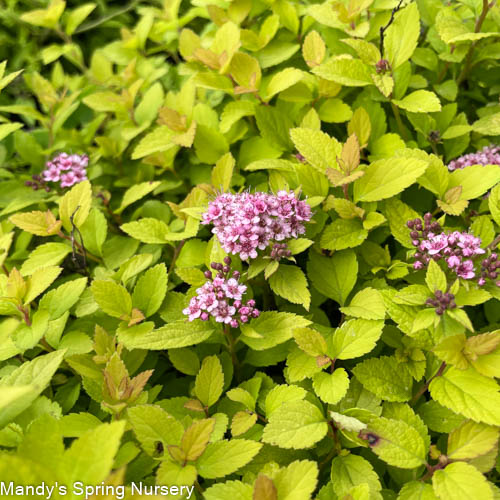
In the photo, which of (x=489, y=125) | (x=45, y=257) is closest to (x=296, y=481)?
(x=45, y=257)

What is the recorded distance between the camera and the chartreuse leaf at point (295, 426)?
1066mm

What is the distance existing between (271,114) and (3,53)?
2.47 metres

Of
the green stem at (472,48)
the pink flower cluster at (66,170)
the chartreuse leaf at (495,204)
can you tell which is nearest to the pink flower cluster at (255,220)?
the chartreuse leaf at (495,204)

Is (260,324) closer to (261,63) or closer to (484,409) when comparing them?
(484,409)

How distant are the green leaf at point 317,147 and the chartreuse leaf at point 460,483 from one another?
0.82 m

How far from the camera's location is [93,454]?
0.82 metres

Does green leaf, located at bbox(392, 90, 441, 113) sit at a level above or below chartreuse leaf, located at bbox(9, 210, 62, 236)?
above

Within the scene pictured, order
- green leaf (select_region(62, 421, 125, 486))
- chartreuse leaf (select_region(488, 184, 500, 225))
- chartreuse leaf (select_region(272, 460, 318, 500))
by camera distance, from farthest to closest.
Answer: chartreuse leaf (select_region(488, 184, 500, 225)) → chartreuse leaf (select_region(272, 460, 318, 500)) → green leaf (select_region(62, 421, 125, 486))

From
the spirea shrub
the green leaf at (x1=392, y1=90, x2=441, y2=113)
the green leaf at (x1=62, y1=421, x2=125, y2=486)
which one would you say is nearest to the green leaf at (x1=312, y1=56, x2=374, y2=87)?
the spirea shrub

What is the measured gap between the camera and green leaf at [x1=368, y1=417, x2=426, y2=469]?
103 cm

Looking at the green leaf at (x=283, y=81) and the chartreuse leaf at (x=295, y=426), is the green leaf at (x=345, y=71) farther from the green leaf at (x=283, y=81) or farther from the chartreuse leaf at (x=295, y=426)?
the chartreuse leaf at (x=295, y=426)

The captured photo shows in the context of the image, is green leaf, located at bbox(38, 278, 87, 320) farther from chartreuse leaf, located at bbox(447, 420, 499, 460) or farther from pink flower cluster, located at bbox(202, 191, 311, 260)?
chartreuse leaf, located at bbox(447, 420, 499, 460)

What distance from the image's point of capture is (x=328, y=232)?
4.57 feet

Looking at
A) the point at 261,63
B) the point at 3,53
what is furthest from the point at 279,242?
the point at 3,53
